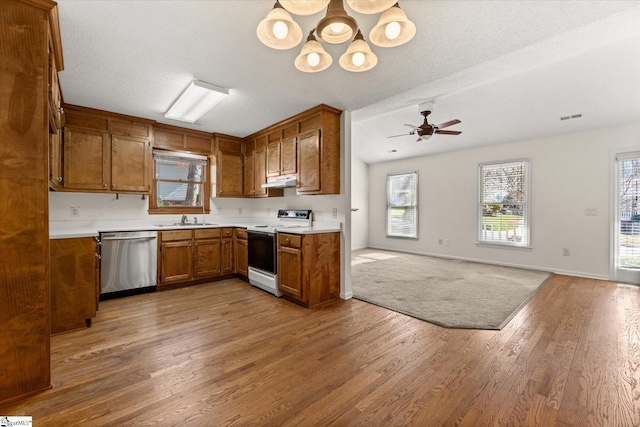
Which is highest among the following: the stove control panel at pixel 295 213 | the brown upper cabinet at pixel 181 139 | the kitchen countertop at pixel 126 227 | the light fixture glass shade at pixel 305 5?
the brown upper cabinet at pixel 181 139

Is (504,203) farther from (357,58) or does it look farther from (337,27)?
(337,27)

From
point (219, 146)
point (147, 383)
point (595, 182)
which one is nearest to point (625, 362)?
point (147, 383)

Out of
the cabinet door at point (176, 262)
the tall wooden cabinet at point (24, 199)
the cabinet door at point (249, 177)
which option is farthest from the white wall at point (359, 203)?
the tall wooden cabinet at point (24, 199)

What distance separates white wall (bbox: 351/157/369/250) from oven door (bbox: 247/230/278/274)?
3938 mm

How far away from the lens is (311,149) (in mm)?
3699

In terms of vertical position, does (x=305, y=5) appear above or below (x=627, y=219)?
above

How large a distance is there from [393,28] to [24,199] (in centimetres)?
243

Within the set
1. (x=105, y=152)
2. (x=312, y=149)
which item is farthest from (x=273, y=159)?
(x=105, y=152)

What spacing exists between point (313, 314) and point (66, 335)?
233cm

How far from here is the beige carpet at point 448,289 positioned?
10.1 feet

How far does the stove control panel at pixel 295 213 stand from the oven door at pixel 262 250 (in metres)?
0.63

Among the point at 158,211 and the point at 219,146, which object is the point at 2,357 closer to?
the point at 158,211

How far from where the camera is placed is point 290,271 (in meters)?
3.53

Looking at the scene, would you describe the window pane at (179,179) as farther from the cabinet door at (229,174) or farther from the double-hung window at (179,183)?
the cabinet door at (229,174)
